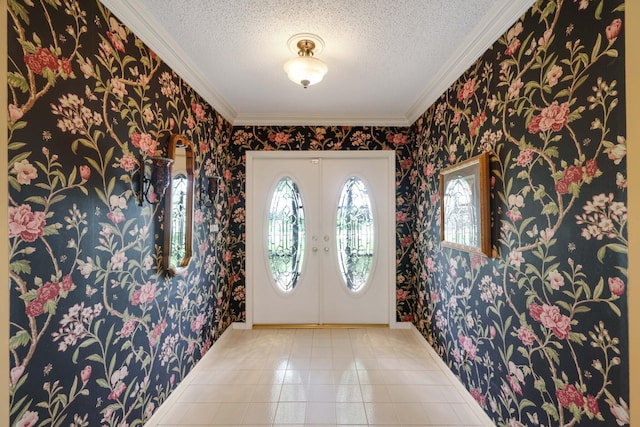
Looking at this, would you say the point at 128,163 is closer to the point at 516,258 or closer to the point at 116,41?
the point at 116,41

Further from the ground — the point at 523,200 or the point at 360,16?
the point at 360,16

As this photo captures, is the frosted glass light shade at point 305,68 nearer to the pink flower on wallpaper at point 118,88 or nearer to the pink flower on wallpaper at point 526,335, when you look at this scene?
the pink flower on wallpaper at point 118,88

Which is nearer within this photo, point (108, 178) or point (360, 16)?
point (108, 178)

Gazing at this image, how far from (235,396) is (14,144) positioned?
1.96m

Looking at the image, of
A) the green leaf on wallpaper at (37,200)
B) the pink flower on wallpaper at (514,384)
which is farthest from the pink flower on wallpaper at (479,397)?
the green leaf on wallpaper at (37,200)

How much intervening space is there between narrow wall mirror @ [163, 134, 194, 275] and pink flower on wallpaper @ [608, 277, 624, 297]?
217 centimetres

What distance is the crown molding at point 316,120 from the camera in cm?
315

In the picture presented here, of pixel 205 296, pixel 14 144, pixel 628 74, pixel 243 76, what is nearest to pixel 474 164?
pixel 628 74

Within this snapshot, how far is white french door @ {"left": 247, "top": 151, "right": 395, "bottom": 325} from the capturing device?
330 cm

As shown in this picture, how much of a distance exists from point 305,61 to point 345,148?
1.55 metres

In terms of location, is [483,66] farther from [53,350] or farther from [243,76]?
[53,350]

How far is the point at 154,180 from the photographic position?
1705 millimetres

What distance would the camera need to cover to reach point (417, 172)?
3094 mm

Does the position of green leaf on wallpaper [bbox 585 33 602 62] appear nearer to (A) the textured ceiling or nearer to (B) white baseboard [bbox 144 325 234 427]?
(A) the textured ceiling
